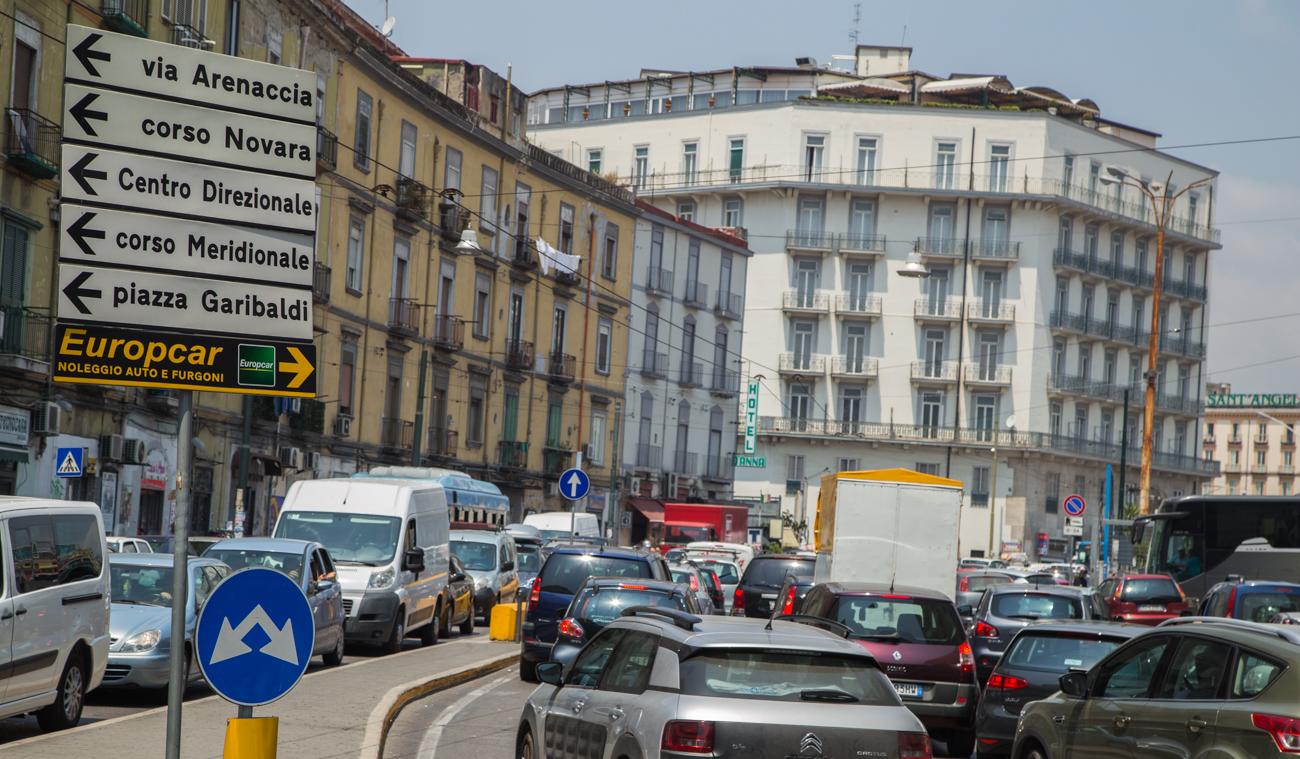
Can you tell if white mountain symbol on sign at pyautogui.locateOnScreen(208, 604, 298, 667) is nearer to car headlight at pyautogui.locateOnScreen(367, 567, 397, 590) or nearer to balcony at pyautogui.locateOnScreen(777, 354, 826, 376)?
car headlight at pyautogui.locateOnScreen(367, 567, 397, 590)

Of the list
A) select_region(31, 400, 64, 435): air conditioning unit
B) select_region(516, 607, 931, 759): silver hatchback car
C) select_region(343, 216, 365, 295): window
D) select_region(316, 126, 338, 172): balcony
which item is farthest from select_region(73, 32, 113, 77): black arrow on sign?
select_region(343, 216, 365, 295): window

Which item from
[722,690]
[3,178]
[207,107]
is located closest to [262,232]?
[207,107]

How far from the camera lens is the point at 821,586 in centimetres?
1891

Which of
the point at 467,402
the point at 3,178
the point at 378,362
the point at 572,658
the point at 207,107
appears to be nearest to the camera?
the point at 207,107

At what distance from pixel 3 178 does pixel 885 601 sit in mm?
18949

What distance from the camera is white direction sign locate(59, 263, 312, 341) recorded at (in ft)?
23.9

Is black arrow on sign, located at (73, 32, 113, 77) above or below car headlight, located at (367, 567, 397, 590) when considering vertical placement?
above

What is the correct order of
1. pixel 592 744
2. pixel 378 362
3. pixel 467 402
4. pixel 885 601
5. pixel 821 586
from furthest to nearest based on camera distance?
pixel 467 402 → pixel 378 362 → pixel 821 586 → pixel 885 601 → pixel 592 744

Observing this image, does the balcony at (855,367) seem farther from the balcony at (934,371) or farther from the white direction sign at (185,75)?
the white direction sign at (185,75)

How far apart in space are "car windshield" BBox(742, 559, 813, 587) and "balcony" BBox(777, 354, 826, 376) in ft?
173

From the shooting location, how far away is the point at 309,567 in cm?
2208

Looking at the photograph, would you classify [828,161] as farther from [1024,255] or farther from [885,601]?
[885,601]

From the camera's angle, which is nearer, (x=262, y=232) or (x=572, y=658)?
(x=262, y=232)

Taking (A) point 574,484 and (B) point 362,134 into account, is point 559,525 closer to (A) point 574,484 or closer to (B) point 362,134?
(B) point 362,134
